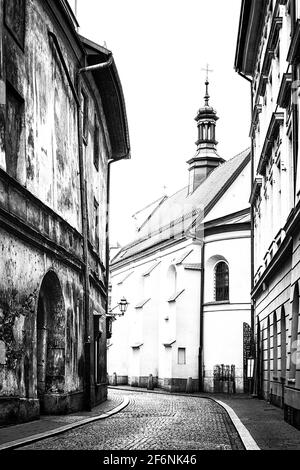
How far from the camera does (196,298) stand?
151 feet

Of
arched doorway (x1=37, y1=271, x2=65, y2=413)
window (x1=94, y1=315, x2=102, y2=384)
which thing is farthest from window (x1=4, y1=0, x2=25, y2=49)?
window (x1=94, y1=315, x2=102, y2=384)

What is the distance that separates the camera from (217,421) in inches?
771

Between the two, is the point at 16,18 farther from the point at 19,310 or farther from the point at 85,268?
the point at 85,268

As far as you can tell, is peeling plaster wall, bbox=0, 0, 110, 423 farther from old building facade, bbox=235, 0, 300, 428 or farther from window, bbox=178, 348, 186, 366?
window, bbox=178, 348, 186, 366

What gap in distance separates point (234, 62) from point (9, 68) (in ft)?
69.7

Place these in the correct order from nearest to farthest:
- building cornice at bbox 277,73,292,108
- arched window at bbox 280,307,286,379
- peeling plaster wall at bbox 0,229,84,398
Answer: peeling plaster wall at bbox 0,229,84,398 < building cornice at bbox 277,73,292,108 < arched window at bbox 280,307,286,379

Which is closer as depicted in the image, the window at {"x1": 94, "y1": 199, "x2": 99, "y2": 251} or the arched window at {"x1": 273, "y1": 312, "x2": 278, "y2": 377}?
the arched window at {"x1": 273, "y1": 312, "x2": 278, "y2": 377}

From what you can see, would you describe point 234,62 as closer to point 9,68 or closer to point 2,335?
point 9,68

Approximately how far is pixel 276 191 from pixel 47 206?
8825mm

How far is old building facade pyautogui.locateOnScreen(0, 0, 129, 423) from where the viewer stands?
51.5ft

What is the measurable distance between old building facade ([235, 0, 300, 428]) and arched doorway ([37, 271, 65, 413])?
5.40 m

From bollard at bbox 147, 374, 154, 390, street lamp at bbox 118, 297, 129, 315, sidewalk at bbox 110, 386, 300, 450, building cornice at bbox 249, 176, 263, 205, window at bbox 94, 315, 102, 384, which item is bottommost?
bollard at bbox 147, 374, 154, 390

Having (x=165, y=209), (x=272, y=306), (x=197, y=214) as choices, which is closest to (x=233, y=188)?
(x=197, y=214)

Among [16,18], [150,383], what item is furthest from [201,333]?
[16,18]
